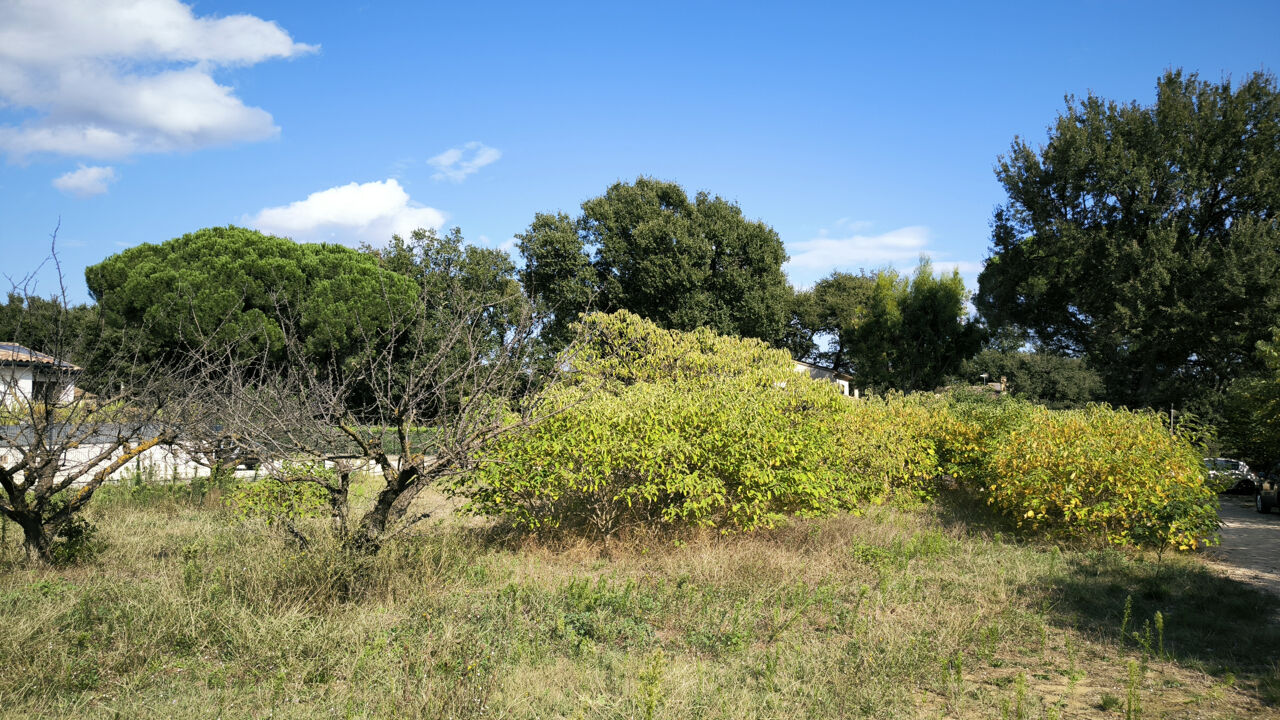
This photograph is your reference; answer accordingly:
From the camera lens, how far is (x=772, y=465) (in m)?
8.29

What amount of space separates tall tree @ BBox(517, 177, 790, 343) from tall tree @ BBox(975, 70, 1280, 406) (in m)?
9.37

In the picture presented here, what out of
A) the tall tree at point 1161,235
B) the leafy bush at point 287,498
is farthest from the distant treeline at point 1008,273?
the leafy bush at point 287,498

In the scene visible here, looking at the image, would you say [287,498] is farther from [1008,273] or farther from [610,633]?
[1008,273]

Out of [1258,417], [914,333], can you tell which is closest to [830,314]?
[914,333]

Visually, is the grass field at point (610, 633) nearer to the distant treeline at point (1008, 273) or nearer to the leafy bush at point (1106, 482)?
the leafy bush at point (1106, 482)

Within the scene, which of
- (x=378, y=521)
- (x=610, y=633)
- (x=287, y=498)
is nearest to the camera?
(x=610, y=633)

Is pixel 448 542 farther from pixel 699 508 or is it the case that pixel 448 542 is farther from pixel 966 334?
pixel 966 334

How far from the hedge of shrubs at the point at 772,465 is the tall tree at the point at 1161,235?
51.1 feet

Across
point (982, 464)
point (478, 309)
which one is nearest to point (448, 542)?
point (478, 309)

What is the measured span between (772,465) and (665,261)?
20.7 metres

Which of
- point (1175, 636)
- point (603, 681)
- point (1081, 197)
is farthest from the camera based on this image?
point (1081, 197)

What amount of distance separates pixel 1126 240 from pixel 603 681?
84.9 feet

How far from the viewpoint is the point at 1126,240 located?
2389 centimetres

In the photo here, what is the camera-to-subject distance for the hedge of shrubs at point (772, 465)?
7.50 metres
